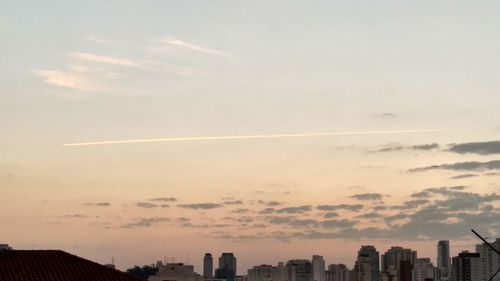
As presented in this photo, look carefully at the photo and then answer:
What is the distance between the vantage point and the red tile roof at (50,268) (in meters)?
55.4

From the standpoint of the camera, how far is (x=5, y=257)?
57281mm

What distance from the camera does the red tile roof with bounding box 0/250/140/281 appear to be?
2181 inches

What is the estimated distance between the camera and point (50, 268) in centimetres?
5656

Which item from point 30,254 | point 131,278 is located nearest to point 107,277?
point 131,278

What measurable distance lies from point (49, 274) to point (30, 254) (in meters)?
2.97

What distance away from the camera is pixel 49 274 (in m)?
55.8

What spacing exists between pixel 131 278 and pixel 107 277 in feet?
4.36

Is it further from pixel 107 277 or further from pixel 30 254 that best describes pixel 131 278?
pixel 30 254

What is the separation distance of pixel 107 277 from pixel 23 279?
4.58 meters

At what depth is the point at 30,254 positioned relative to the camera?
5819cm

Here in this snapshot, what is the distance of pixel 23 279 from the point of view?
54.8 metres

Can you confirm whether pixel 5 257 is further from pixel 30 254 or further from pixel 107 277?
pixel 107 277

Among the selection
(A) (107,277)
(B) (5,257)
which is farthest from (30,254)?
(A) (107,277)

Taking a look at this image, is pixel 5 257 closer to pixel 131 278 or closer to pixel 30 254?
pixel 30 254
